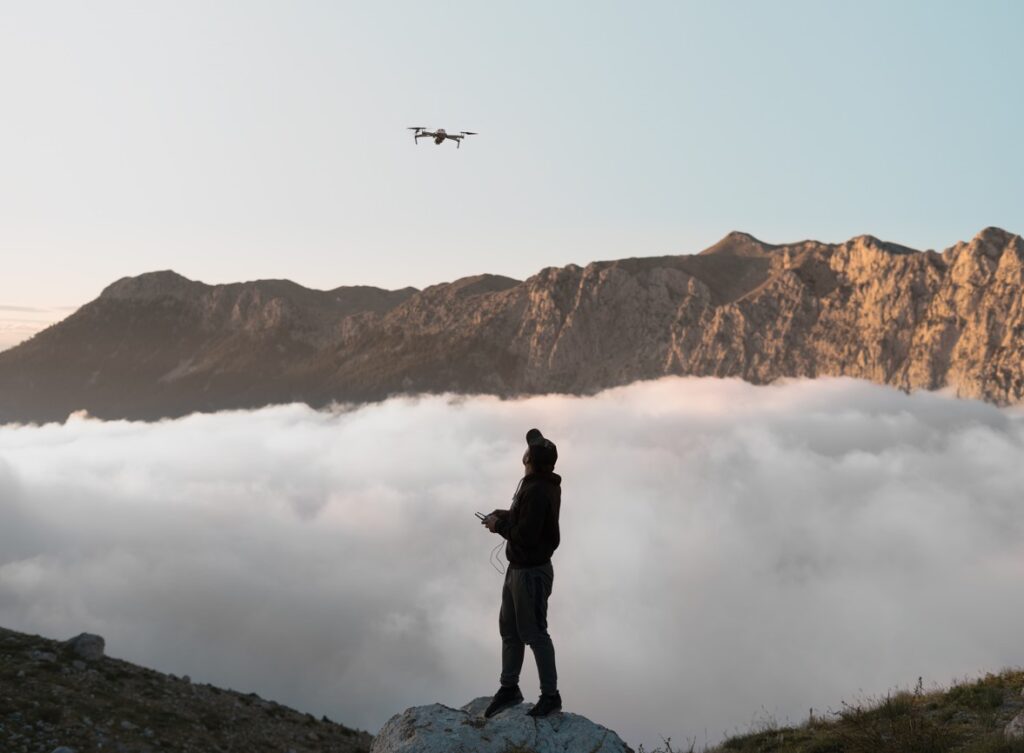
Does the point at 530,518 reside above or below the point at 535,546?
above

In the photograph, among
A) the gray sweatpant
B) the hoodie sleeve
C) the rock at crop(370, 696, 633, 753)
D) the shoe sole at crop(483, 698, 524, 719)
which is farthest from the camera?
the shoe sole at crop(483, 698, 524, 719)

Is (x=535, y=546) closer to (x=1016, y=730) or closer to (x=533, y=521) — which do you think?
(x=533, y=521)

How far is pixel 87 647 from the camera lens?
113ft

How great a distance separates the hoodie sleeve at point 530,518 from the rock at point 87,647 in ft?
100

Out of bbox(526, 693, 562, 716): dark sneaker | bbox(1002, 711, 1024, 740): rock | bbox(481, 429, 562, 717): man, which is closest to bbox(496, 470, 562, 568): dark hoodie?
bbox(481, 429, 562, 717): man

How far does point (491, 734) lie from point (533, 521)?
8.45 ft

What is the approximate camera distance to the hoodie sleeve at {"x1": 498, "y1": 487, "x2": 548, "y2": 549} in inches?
405

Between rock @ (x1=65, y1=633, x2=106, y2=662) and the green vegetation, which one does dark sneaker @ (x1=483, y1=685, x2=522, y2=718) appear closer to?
the green vegetation

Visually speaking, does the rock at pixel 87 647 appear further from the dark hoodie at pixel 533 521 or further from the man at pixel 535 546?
the dark hoodie at pixel 533 521

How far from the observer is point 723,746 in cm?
1567

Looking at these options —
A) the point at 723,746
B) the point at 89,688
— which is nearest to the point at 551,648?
the point at 723,746

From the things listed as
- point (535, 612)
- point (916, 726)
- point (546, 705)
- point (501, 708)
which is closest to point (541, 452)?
point (535, 612)

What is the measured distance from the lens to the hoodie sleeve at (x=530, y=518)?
1030 centimetres

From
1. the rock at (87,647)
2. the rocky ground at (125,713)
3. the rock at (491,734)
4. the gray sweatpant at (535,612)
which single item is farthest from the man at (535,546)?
the rock at (87,647)
